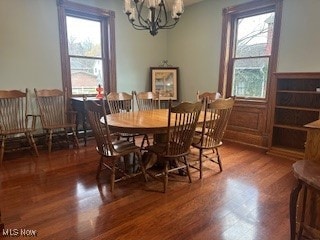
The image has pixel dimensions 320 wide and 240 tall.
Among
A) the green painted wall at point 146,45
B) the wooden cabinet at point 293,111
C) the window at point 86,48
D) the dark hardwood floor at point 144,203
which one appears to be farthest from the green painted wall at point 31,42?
the wooden cabinet at point 293,111

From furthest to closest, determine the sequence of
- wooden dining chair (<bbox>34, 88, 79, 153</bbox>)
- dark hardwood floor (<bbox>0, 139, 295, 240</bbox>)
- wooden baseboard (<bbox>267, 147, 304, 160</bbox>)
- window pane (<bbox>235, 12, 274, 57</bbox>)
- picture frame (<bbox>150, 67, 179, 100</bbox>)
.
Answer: picture frame (<bbox>150, 67, 179, 100</bbox>)
window pane (<bbox>235, 12, 274, 57</bbox>)
wooden dining chair (<bbox>34, 88, 79, 153</bbox>)
wooden baseboard (<bbox>267, 147, 304, 160</bbox>)
dark hardwood floor (<bbox>0, 139, 295, 240</bbox>)

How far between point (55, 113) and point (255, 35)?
371 centimetres

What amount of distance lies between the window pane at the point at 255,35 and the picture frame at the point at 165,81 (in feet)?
4.76

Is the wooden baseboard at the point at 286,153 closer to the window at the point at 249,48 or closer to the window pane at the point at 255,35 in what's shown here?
the window at the point at 249,48

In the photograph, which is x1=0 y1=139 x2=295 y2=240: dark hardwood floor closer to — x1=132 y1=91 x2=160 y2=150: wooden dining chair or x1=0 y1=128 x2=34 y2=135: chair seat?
x1=0 y1=128 x2=34 y2=135: chair seat

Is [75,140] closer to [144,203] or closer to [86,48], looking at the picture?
[86,48]

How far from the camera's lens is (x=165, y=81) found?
5223 mm

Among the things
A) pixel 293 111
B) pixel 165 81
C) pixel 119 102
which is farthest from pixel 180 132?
pixel 165 81

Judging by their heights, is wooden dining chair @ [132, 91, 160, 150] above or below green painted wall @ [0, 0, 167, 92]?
below

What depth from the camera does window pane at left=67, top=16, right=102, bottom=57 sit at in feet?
13.6

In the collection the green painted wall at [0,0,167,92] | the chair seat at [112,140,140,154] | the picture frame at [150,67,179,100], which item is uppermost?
the green painted wall at [0,0,167,92]

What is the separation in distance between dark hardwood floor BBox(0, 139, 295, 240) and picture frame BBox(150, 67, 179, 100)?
7.89 ft

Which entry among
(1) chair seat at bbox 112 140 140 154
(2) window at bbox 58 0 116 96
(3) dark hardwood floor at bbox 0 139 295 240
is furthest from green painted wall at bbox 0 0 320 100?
(1) chair seat at bbox 112 140 140 154

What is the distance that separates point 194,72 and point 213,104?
8.48ft
